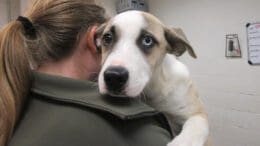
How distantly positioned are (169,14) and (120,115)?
260 centimetres

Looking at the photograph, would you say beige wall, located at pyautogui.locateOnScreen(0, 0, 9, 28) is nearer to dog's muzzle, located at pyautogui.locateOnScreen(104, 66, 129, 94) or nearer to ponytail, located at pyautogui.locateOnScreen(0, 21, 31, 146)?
ponytail, located at pyautogui.locateOnScreen(0, 21, 31, 146)

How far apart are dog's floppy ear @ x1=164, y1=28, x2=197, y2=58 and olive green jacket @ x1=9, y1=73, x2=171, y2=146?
0.39 m

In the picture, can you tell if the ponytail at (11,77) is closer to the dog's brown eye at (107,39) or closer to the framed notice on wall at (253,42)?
the dog's brown eye at (107,39)

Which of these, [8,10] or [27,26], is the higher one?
[27,26]

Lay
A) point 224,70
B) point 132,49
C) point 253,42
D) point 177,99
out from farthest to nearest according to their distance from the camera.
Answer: point 224,70 → point 253,42 → point 177,99 → point 132,49

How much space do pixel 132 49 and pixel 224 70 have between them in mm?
1881

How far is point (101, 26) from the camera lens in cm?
114

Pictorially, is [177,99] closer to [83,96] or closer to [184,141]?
[184,141]

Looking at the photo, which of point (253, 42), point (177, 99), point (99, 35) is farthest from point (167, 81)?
point (253, 42)

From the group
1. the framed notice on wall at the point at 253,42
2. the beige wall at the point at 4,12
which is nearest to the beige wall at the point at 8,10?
the beige wall at the point at 4,12

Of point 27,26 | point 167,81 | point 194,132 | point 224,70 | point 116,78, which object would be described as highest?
point 27,26

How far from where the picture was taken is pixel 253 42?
257 cm

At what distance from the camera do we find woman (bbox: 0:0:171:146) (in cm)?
79

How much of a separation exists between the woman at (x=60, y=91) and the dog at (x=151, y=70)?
0.05 metres
